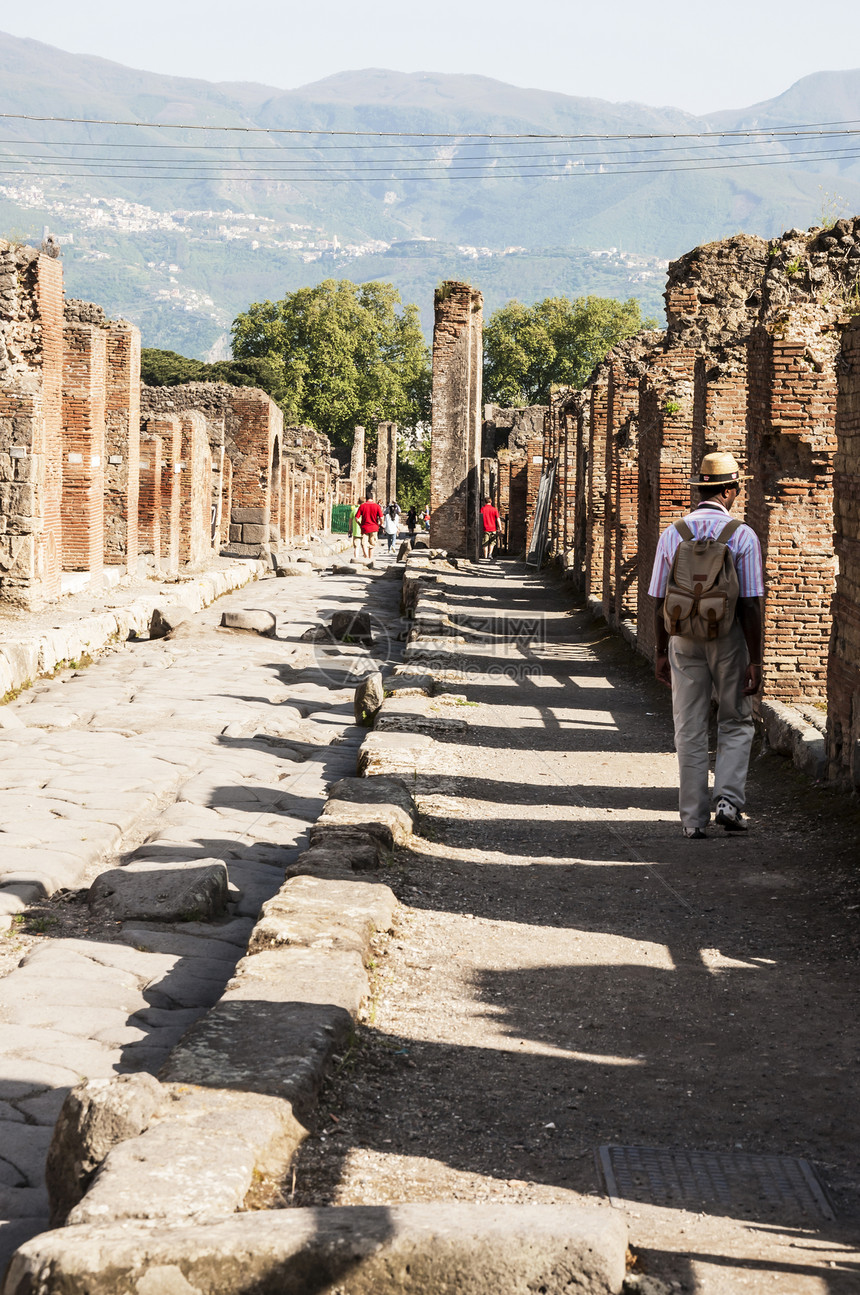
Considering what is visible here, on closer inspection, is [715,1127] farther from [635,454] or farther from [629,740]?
[635,454]

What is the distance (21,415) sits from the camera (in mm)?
14898

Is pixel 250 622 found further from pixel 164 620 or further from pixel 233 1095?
pixel 233 1095

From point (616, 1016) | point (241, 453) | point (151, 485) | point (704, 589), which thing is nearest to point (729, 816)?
point (704, 589)

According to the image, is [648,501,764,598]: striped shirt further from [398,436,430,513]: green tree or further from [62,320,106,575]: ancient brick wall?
[398,436,430,513]: green tree

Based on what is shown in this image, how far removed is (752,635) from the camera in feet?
19.6

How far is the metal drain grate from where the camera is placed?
2889 mm

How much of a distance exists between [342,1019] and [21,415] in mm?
12625

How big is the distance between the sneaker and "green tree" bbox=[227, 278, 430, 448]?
6779cm

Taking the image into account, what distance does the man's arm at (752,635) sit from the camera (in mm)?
5941

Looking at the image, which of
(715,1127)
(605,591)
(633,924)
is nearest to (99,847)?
(633,924)

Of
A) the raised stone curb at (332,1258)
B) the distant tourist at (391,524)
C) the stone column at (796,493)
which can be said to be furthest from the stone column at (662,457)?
the distant tourist at (391,524)

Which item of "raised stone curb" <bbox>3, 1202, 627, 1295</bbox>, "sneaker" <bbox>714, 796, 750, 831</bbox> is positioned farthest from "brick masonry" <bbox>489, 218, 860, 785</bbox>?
"raised stone curb" <bbox>3, 1202, 627, 1295</bbox>

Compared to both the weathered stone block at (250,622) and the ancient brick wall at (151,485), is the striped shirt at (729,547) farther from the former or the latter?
the ancient brick wall at (151,485)

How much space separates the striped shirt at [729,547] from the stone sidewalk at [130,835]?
2343mm
